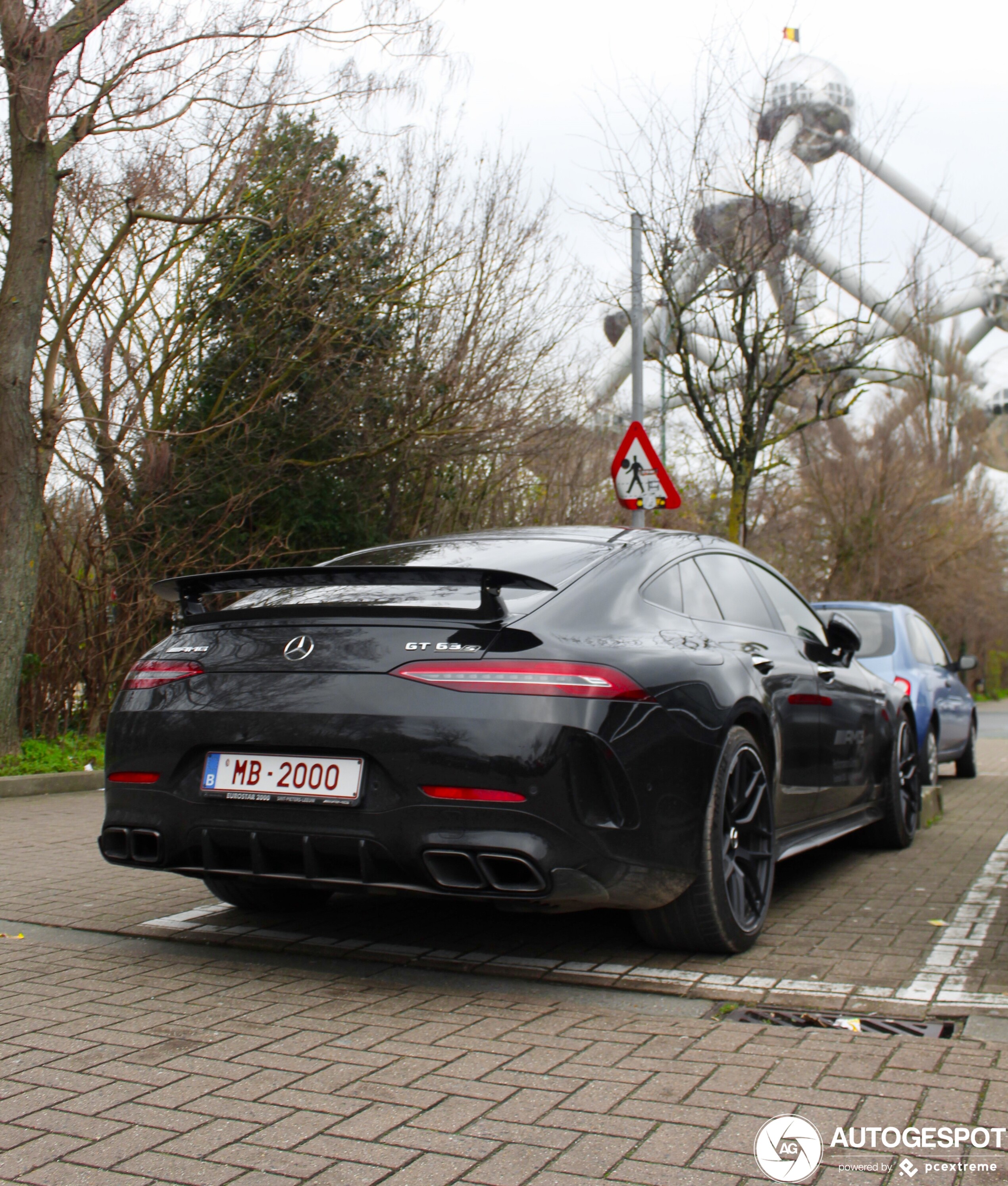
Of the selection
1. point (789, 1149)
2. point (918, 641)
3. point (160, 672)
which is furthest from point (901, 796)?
point (789, 1149)

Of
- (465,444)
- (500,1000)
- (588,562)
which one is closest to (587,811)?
(500,1000)

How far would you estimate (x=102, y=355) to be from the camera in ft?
40.3

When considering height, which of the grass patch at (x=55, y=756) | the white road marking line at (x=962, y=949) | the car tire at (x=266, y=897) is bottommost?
the white road marking line at (x=962, y=949)

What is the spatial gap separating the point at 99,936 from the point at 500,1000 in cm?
169

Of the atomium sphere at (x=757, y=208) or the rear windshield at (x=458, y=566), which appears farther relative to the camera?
the atomium sphere at (x=757, y=208)

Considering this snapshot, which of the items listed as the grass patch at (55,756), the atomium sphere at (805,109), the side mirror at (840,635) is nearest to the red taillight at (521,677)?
the side mirror at (840,635)

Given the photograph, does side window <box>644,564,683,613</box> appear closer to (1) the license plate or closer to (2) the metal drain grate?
(1) the license plate

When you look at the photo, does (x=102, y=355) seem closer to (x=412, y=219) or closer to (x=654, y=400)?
(x=412, y=219)

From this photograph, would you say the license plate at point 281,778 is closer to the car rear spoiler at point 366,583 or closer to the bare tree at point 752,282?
the car rear spoiler at point 366,583

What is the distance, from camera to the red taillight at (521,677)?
3684 millimetres

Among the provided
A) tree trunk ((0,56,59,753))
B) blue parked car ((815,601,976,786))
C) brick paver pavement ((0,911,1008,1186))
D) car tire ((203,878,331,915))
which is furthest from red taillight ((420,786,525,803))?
tree trunk ((0,56,59,753))

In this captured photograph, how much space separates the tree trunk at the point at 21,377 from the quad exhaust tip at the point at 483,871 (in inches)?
293

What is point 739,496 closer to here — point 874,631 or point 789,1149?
point 874,631

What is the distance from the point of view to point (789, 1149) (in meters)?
2.67
